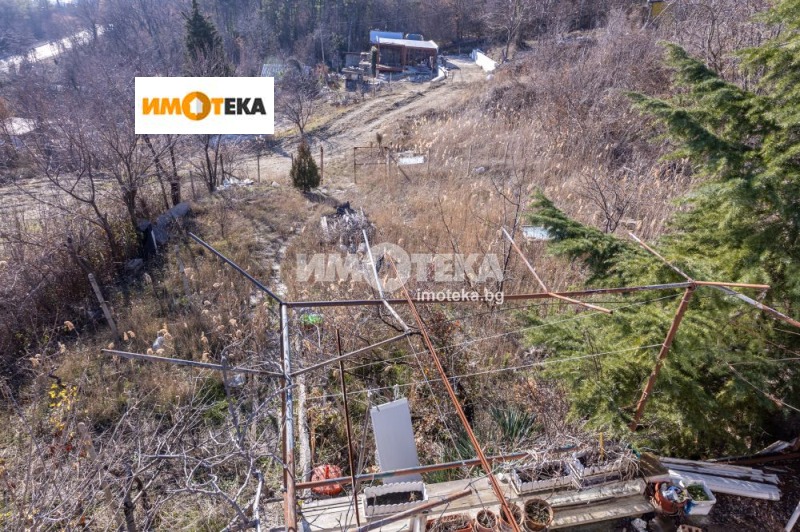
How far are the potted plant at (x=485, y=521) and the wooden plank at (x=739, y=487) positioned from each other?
51.5 inches

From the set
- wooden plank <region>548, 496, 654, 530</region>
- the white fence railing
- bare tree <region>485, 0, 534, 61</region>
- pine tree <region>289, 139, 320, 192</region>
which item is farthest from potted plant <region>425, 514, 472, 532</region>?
bare tree <region>485, 0, 534, 61</region>

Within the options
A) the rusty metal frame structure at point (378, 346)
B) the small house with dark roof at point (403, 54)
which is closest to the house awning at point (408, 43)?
the small house with dark roof at point (403, 54)

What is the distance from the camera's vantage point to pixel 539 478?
264 cm

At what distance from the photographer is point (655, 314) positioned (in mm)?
2889

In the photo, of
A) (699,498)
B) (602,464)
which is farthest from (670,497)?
(602,464)

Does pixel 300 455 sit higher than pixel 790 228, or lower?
lower

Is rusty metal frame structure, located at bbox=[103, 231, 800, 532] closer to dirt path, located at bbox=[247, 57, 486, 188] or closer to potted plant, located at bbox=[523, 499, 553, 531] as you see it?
potted plant, located at bbox=[523, 499, 553, 531]

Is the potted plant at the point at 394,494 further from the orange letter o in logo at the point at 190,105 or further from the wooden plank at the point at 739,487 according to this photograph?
the orange letter o in logo at the point at 190,105

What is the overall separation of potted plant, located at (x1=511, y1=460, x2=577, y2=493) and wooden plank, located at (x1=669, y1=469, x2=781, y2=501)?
29.3 inches

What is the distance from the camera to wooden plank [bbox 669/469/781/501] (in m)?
2.81

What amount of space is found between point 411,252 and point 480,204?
2.33m

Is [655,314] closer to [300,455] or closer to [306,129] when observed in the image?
[300,455]

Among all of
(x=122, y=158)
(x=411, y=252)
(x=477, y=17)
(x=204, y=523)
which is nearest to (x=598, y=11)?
(x=477, y=17)

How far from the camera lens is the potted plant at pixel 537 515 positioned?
93.3 inches
